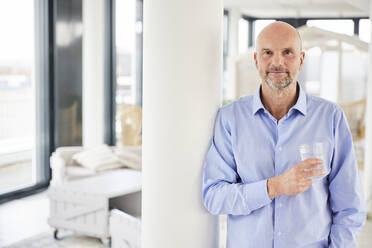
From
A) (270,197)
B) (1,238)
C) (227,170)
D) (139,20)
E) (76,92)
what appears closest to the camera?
(270,197)

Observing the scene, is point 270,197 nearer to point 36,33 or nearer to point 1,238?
point 1,238

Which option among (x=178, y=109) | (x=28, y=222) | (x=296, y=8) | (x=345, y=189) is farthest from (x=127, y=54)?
(x=345, y=189)

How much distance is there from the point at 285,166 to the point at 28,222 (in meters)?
3.65

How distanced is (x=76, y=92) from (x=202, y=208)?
5097mm

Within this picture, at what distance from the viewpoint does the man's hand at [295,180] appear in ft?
5.25

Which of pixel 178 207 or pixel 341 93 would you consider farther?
pixel 341 93


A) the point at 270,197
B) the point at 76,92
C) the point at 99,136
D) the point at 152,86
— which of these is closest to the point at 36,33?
the point at 76,92

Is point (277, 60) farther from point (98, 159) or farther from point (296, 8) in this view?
point (296, 8)

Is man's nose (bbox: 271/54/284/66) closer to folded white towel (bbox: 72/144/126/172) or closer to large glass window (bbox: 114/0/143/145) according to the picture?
folded white towel (bbox: 72/144/126/172)

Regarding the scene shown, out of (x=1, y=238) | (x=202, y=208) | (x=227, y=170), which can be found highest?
(x=227, y=170)

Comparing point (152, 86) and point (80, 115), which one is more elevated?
point (152, 86)

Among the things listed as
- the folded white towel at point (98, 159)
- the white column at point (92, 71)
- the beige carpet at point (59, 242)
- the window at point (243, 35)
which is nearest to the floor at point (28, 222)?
the beige carpet at point (59, 242)

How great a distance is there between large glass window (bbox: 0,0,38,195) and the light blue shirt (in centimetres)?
445

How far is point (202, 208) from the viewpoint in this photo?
1910mm
